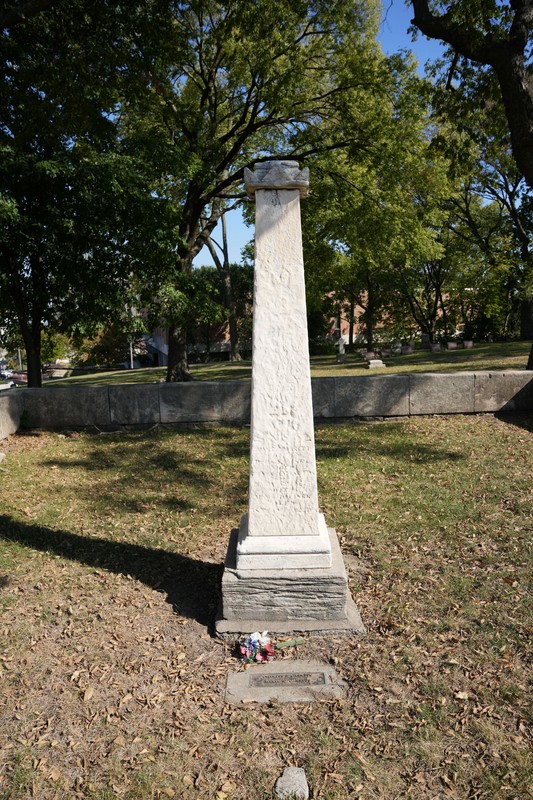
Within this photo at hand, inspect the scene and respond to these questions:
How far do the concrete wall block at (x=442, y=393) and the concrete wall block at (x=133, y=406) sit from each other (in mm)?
4480

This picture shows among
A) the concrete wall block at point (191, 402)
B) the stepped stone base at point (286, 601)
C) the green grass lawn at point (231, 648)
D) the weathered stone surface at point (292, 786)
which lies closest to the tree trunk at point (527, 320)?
the concrete wall block at point (191, 402)

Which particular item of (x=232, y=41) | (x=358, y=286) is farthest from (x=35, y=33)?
(x=358, y=286)

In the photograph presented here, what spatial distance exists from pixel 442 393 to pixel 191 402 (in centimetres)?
438

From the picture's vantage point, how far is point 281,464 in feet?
13.2

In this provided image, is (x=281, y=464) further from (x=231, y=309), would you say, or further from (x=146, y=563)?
(x=231, y=309)

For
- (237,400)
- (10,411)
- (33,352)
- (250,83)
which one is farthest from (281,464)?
(250,83)

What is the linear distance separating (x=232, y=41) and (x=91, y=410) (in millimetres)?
9289

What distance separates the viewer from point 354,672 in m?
3.62

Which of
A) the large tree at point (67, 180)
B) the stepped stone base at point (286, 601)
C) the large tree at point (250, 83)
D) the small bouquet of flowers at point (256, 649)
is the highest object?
the large tree at point (250, 83)

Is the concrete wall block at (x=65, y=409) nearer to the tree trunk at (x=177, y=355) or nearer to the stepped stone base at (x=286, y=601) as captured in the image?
the tree trunk at (x=177, y=355)

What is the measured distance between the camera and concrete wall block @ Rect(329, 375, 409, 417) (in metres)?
10.4

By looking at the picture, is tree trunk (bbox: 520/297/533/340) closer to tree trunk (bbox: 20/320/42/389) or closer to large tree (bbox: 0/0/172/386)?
large tree (bbox: 0/0/172/386)

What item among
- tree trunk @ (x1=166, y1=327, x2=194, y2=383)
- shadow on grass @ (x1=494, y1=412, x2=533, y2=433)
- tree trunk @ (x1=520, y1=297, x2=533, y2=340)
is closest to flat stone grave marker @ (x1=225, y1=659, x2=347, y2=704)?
shadow on grass @ (x1=494, y1=412, x2=533, y2=433)

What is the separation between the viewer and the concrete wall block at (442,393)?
1034cm
